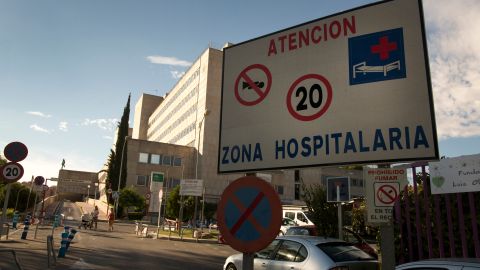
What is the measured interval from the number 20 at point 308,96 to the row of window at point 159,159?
64352 mm

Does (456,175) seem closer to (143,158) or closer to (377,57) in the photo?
(377,57)

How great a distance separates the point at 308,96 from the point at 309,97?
0.05 feet

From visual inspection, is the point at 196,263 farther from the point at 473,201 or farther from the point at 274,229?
the point at 274,229

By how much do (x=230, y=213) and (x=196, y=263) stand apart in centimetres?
1202

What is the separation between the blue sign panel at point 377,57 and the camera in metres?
3.20

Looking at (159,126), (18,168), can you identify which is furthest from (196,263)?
(159,126)

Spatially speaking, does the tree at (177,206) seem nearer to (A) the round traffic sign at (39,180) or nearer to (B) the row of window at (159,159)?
(B) the row of window at (159,159)

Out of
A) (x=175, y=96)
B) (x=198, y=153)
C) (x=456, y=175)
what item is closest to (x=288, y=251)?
(x=456, y=175)

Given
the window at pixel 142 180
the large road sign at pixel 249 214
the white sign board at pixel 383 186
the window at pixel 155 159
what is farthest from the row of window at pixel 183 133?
the large road sign at pixel 249 214

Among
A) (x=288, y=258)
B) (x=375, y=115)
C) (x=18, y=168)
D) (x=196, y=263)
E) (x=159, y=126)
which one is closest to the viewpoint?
(x=375, y=115)

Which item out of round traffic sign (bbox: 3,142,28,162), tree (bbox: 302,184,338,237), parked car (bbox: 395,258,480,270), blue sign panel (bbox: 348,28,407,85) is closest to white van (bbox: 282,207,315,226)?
tree (bbox: 302,184,338,237)

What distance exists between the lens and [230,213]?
3.41m

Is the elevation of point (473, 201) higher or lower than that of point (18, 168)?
lower

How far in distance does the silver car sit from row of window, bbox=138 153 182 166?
59.0 m
